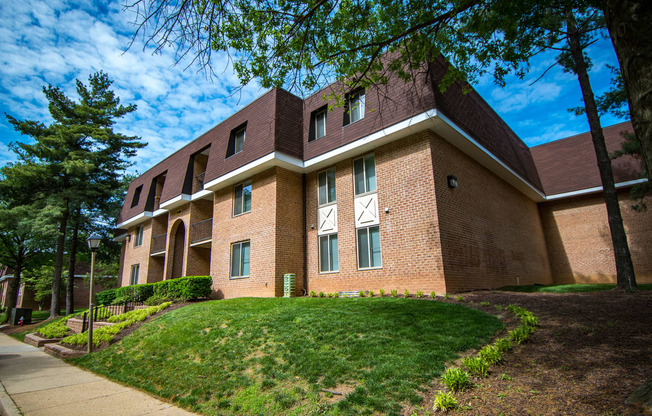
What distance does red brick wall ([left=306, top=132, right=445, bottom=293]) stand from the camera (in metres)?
10.4

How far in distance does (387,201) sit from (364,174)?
66.6 inches

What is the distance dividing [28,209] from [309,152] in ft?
60.4

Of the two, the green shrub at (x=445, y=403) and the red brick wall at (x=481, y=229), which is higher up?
the red brick wall at (x=481, y=229)

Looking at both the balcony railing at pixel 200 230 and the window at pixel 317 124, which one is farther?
the balcony railing at pixel 200 230

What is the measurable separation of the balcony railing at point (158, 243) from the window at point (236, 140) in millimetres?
8542

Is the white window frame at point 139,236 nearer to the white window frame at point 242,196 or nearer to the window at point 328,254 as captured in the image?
the white window frame at point 242,196

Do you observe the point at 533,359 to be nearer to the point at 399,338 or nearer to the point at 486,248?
the point at 399,338

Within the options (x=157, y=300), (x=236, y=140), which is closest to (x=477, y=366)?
(x=157, y=300)

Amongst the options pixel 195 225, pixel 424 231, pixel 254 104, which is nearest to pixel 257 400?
pixel 424 231

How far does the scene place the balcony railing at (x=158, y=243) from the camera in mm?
20969

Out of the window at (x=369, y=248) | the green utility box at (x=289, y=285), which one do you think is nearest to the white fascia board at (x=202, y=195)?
the green utility box at (x=289, y=285)

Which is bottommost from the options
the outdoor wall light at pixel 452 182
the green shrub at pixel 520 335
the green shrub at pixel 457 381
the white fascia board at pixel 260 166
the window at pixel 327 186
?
the green shrub at pixel 457 381

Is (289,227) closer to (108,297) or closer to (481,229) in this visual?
(481,229)

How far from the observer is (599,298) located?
338 inches
